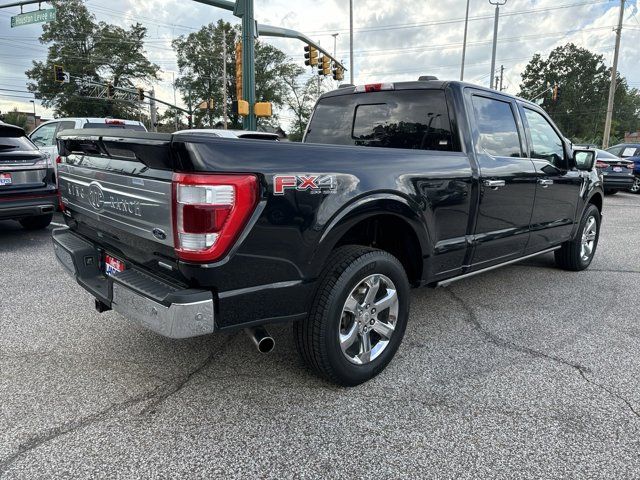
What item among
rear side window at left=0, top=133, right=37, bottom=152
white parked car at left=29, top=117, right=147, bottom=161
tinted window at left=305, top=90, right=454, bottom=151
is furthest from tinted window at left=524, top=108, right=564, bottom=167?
white parked car at left=29, top=117, right=147, bottom=161

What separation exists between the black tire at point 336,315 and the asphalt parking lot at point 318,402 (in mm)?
129

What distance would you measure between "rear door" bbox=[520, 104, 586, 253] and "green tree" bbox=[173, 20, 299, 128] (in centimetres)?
5719

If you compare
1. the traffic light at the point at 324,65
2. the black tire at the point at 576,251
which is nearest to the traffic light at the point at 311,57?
the traffic light at the point at 324,65

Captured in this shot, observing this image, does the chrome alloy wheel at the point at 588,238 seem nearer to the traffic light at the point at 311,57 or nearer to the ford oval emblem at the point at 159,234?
the ford oval emblem at the point at 159,234

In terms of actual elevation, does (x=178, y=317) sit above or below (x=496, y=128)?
below

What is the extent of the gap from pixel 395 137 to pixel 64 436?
9.86 ft

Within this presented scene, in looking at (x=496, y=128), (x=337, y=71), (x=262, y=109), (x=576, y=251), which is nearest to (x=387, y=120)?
(x=496, y=128)

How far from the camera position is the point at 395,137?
3848mm

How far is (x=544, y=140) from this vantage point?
4.60 metres

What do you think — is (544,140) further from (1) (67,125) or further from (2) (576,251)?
(1) (67,125)

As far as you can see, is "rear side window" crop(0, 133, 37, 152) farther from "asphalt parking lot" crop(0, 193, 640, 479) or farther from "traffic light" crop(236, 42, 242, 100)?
"traffic light" crop(236, 42, 242, 100)

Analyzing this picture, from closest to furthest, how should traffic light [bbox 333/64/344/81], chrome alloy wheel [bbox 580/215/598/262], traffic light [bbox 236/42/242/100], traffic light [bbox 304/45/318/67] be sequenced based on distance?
1. chrome alloy wheel [bbox 580/215/598/262]
2. traffic light [bbox 236/42/242/100]
3. traffic light [bbox 304/45/318/67]
4. traffic light [bbox 333/64/344/81]

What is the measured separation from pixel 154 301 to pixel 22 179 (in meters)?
5.28

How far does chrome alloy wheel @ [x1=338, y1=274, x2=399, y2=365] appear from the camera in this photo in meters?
2.78
